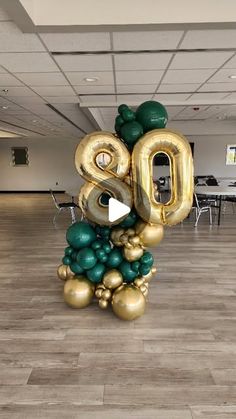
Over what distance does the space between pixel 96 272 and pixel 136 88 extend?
3189 millimetres

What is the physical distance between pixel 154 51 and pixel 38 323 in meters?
2.90

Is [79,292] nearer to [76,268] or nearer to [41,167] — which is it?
[76,268]

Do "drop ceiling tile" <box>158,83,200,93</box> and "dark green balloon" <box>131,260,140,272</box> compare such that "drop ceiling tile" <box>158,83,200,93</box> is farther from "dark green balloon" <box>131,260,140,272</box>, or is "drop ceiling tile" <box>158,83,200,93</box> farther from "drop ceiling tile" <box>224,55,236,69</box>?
"dark green balloon" <box>131,260,140,272</box>

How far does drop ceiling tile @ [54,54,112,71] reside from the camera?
3070 mm

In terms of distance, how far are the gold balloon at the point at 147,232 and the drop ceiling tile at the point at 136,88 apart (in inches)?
105

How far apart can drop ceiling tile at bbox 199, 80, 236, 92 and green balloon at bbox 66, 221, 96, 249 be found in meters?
3.17

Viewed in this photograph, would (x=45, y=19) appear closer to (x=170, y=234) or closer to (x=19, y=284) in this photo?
(x=19, y=284)

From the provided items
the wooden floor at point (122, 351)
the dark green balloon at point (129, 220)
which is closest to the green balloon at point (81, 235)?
→ the dark green balloon at point (129, 220)

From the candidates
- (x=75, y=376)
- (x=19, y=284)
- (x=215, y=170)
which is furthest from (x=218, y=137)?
(x=75, y=376)

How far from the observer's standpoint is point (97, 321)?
2592 millimetres

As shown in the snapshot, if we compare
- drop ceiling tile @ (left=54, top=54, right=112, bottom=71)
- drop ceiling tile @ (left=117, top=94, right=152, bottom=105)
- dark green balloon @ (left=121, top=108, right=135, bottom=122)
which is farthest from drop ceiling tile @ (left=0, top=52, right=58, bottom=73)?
drop ceiling tile @ (left=117, top=94, right=152, bottom=105)

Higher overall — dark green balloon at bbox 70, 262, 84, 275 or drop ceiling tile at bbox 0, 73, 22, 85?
drop ceiling tile at bbox 0, 73, 22, 85

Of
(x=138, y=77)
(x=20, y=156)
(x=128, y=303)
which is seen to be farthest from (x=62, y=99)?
(x=20, y=156)

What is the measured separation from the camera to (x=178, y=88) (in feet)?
15.1
